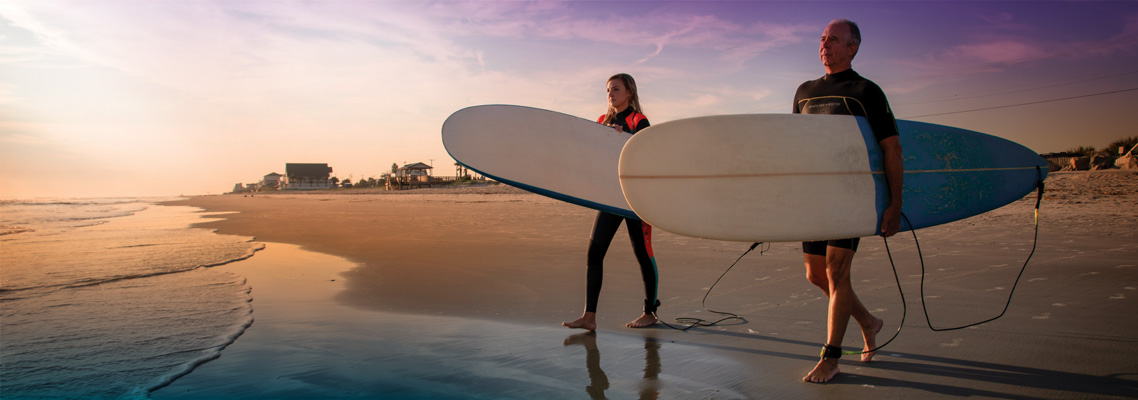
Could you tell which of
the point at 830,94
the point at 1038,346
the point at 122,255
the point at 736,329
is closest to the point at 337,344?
the point at 736,329

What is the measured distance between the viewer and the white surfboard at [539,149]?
3.27 metres

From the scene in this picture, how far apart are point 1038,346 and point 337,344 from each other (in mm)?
3195

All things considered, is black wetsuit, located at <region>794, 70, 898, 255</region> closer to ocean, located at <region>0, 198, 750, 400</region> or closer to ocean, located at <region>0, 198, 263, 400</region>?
ocean, located at <region>0, 198, 750, 400</region>

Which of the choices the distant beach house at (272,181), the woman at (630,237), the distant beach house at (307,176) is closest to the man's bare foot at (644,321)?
the woman at (630,237)

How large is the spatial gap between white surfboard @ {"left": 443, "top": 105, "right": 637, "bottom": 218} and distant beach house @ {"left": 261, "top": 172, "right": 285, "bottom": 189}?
8586 centimetres

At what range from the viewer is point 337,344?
9.09 ft

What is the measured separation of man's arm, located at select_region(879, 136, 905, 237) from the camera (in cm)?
221

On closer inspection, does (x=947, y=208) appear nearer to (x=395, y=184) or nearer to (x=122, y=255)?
(x=122, y=255)

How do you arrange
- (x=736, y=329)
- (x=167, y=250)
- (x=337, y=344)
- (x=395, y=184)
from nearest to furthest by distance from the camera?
(x=337, y=344), (x=736, y=329), (x=167, y=250), (x=395, y=184)

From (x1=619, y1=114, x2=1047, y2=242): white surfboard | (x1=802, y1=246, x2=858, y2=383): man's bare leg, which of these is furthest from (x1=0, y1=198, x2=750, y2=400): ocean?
(x1=619, y1=114, x2=1047, y2=242): white surfboard

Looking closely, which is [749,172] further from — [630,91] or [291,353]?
[291,353]

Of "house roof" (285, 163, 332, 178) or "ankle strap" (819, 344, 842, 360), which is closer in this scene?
"ankle strap" (819, 344, 842, 360)

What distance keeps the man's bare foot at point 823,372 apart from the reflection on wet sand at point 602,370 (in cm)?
58

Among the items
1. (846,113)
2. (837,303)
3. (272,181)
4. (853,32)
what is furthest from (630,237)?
(272,181)
